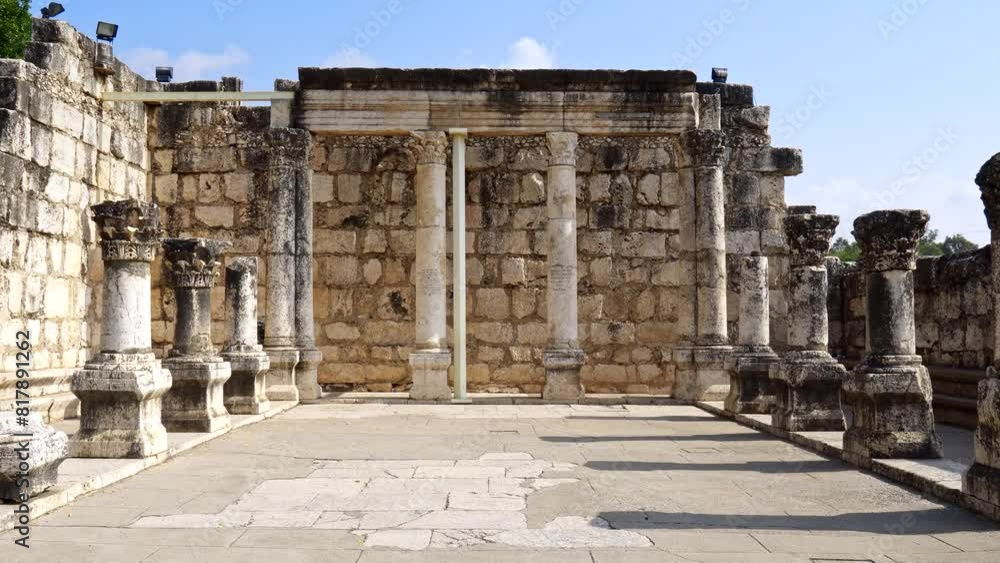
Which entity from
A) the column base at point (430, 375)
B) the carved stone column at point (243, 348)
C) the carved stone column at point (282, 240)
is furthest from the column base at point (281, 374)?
the column base at point (430, 375)

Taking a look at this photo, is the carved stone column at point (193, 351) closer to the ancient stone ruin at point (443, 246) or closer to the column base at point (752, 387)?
the ancient stone ruin at point (443, 246)

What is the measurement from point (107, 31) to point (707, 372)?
10732 millimetres

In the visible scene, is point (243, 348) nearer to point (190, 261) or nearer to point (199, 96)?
point (190, 261)

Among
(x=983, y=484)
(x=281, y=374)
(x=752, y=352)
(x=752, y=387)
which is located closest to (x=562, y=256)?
(x=752, y=352)

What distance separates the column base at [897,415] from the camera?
8.51 metres

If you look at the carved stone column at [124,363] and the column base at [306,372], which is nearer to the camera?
the carved stone column at [124,363]

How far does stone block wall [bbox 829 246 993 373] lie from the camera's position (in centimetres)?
1180

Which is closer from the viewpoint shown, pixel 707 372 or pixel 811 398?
pixel 811 398

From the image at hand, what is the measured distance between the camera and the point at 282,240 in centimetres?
1521

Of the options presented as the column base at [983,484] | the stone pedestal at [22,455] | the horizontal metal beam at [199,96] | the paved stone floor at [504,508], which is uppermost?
the horizontal metal beam at [199,96]

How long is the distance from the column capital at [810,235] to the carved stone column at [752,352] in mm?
1886

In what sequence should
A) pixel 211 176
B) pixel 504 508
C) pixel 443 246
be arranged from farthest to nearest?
pixel 211 176
pixel 443 246
pixel 504 508

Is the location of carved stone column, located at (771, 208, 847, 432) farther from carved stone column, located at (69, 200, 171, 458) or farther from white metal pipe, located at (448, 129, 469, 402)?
carved stone column, located at (69, 200, 171, 458)

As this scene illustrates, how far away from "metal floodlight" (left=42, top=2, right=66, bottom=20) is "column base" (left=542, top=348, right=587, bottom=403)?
28.8 feet
